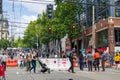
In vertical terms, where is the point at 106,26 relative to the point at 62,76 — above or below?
above

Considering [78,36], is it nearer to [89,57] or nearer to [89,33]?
[89,33]

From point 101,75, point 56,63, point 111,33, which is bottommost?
point 101,75

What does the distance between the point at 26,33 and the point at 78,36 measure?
5834 centimetres

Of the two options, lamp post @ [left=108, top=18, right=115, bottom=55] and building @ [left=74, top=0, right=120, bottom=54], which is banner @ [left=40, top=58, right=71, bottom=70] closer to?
building @ [left=74, top=0, right=120, bottom=54]

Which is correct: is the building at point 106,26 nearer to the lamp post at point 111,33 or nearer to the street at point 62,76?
the lamp post at point 111,33

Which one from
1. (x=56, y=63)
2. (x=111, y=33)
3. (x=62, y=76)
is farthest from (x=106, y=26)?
(x=62, y=76)

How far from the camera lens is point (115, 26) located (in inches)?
2057

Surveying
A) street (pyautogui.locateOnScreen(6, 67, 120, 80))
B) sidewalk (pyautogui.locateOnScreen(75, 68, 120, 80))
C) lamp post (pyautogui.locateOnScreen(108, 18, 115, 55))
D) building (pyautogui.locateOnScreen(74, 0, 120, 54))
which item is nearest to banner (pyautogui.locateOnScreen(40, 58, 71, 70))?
sidewalk (pyautogui.locateOnScreen(75, 68, 120, 80))

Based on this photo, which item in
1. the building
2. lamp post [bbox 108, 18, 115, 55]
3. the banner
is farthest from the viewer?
the building

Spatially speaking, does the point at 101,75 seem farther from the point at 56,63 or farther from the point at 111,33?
the point at 111,33

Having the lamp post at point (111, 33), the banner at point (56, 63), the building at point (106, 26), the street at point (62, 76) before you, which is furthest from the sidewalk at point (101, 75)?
the lamp post at point (111, 33)

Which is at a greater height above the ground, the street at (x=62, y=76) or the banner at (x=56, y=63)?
the banner at (x=56, y=63)

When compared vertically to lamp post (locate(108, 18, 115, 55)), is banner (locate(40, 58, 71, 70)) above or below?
below

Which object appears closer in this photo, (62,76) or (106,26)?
(62,76)
